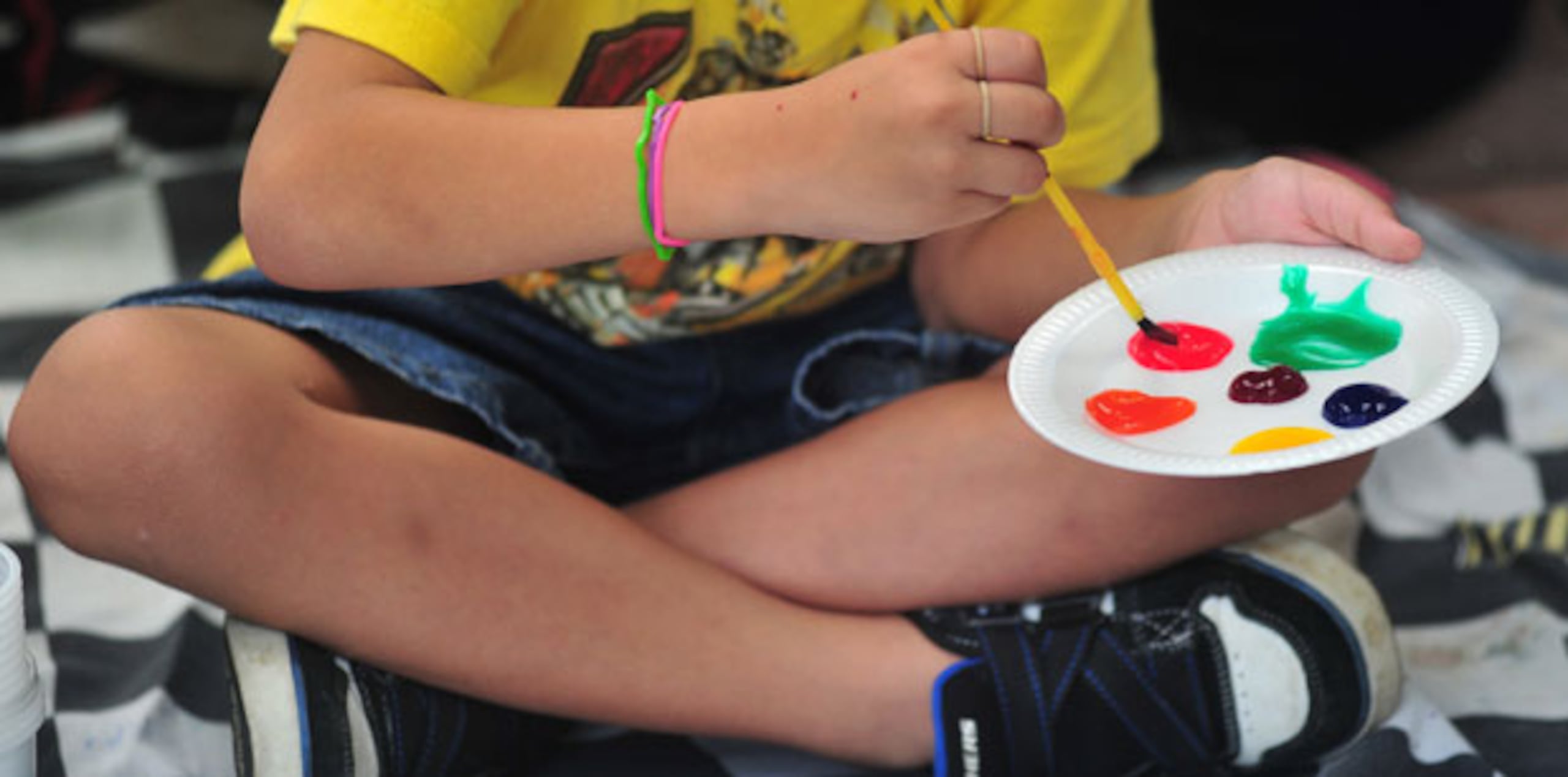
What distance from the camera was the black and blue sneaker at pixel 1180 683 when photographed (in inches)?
35.3

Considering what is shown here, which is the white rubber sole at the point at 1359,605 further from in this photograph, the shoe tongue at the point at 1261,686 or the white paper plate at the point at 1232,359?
the white paper plate at the point at 1232,359

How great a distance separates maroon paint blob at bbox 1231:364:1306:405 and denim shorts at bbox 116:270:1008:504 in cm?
22

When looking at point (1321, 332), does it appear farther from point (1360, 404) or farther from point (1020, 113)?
point (1020, 113)

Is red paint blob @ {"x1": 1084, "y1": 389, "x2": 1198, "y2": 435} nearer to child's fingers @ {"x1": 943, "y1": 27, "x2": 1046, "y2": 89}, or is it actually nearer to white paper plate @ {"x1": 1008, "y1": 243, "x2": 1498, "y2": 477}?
white paper plate @ {"x1": 1008, "y1": 243, "x2": 1498, "y2": 477}

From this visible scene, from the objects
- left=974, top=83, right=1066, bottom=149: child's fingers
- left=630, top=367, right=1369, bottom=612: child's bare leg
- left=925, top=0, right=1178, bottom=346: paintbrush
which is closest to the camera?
left=974, top=83, right=1066, bottom=149: child's fingers

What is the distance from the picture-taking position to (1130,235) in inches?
38.3

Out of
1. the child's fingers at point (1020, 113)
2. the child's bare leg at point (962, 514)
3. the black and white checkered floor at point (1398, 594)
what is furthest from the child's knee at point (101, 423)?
the child's fingers at point (1020, 113)

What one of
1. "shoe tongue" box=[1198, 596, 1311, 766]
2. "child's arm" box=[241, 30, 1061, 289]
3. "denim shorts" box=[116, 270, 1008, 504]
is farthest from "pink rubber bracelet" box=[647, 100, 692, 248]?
"shoe tongue" box=[1198, 596, 1311, 766]

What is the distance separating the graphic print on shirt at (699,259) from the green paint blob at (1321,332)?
9.4 inches

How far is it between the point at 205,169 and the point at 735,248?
2.60ft

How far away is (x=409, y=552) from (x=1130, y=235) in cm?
39

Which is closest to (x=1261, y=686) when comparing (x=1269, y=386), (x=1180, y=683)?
(x=1180, y=683)

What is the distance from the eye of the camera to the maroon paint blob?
82cm

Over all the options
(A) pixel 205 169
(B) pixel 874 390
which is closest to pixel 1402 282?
(B) pixel 874 390
